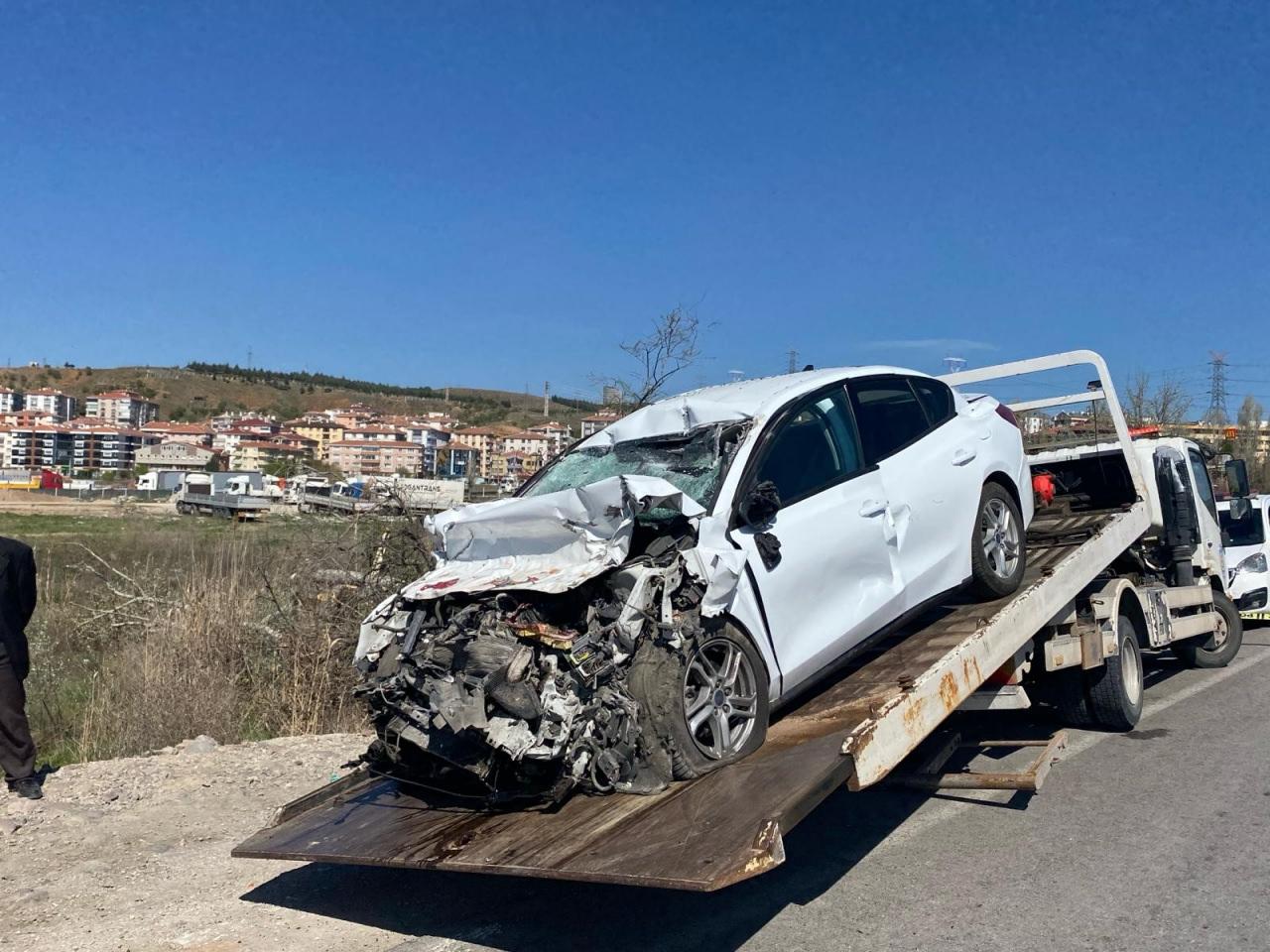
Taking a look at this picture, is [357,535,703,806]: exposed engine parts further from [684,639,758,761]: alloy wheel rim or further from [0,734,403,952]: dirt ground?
[0,734,403,952]: dirt ground

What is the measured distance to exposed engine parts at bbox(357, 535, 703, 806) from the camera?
170 inches

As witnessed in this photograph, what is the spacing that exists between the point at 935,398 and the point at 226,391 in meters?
143

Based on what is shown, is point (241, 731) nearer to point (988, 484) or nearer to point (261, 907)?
point (261, 907)

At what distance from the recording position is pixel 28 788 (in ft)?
21.8

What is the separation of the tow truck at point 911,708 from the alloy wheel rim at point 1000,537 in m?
0.20

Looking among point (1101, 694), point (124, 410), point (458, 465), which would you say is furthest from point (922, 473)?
point (124, 410)

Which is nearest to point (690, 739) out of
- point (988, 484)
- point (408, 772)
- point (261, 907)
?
point (408, 772)

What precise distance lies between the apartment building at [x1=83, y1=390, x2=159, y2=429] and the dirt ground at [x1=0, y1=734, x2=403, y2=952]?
376 feet

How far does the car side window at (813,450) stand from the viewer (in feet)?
18.0

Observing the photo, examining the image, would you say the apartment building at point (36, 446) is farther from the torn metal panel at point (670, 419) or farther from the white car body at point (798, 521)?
the white car body at point (798, 521)

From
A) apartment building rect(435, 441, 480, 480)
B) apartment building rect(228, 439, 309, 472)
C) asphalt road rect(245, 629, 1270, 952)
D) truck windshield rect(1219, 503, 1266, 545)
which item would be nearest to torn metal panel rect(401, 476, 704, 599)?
asphalt road rect(245, 629, 1270, 952)

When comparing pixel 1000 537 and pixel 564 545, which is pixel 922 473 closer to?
pixel 1000 537

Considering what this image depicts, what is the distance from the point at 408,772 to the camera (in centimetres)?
497

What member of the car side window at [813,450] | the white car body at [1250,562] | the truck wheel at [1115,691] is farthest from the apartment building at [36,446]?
the car side window at [813,450]
